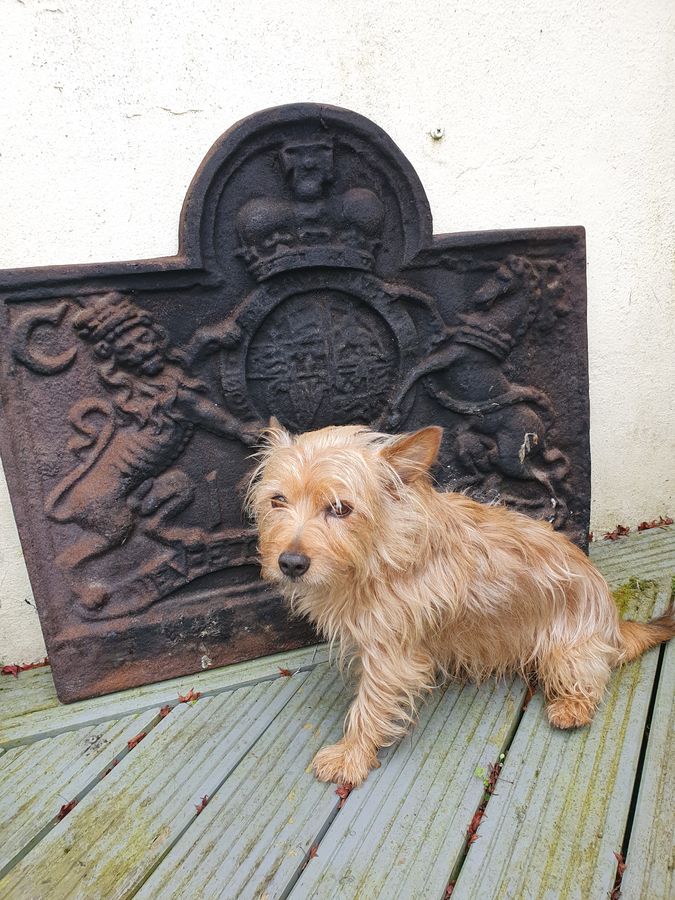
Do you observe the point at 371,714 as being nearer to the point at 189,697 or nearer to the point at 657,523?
the point at 189,697

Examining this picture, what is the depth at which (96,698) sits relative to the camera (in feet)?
9.49

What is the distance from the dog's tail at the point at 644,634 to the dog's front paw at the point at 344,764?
124cm

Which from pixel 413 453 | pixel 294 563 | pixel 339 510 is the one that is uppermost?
pixel 413 453

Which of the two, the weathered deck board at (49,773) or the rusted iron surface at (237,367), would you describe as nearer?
the weathered deck board at (49,773)

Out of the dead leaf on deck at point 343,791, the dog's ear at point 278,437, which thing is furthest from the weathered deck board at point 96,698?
the dog's ear at point 278,437

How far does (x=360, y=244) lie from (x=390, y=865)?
2433mm

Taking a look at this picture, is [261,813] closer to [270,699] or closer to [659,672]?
[270,699]

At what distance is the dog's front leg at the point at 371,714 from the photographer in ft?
7.70

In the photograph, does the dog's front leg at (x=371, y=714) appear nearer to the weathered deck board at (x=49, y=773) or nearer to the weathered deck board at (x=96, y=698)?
the weathered deck board at (x=96, y=698)

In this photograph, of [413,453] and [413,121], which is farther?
[413,121]

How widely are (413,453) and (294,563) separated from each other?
0.59m

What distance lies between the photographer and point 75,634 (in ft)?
9.18

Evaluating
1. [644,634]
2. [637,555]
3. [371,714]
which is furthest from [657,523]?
[371,714]

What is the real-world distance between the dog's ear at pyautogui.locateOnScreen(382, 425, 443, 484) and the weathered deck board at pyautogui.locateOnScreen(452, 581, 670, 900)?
1205 millimetres
